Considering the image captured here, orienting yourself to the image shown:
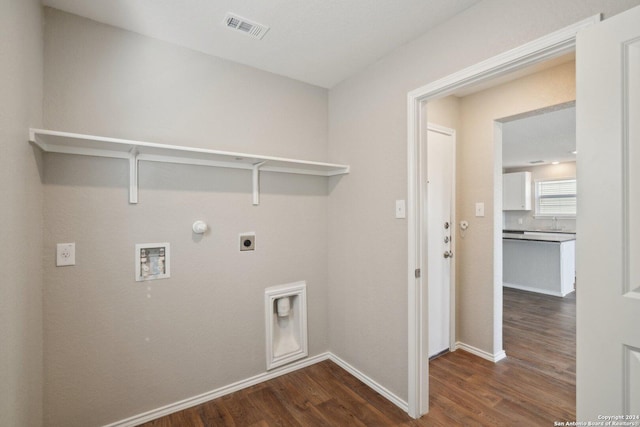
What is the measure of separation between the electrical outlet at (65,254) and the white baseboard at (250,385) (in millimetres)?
1028

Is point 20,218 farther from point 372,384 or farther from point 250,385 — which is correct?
point 372,384

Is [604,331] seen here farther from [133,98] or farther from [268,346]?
[133,98]

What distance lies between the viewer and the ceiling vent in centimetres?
164

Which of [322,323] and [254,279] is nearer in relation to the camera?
[254,279]

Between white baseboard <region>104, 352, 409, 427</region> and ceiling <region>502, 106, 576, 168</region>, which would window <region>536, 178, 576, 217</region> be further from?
white baseboard <region>104, 352, 409, 427</region>

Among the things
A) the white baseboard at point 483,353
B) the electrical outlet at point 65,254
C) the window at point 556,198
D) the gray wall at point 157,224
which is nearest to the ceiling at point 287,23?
the gray wall at point 157,224

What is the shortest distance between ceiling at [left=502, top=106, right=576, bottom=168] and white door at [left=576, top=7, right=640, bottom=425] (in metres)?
1.91

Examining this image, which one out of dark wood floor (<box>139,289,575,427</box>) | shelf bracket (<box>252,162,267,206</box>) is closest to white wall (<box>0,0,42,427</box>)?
dark wood floor (<box>139,289,575,427</box>)

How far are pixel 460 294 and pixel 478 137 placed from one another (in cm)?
156

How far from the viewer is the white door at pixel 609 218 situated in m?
0.96

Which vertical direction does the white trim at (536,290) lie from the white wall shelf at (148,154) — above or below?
below

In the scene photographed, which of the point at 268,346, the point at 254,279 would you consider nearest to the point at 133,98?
the point at 254,279

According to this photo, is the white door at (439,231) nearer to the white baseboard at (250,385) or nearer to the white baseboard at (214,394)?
the white baseboard at (250,385)

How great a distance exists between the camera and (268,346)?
2262 millimetres
